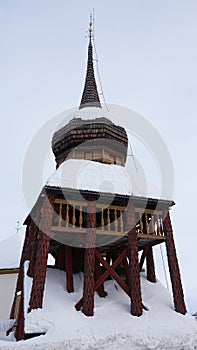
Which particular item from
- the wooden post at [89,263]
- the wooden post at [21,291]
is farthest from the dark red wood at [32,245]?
the wooden post at [89,263]

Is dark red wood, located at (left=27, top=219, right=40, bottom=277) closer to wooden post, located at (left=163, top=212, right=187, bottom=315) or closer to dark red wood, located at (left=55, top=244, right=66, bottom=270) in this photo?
dark red wood, located at (left=55, top=244, right=66, bottom=270)

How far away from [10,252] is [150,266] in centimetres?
1379

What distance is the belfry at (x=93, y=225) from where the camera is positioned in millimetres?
11164

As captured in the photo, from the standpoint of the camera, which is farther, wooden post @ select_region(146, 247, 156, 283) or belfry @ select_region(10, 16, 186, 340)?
wooden post @ select_region(146, 247, 156, 283)

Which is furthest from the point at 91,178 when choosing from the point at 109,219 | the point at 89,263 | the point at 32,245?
the point at 32,245

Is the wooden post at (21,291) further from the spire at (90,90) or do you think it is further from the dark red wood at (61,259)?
the spire at (90,90)

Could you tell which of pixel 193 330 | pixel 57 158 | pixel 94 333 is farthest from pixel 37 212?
pixel 193 330

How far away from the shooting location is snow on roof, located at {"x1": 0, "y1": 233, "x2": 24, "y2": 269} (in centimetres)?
2252

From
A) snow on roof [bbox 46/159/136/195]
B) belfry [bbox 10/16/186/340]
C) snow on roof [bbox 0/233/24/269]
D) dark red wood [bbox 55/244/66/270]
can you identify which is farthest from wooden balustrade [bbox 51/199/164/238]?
snow on roof [bbox 0/233/24/269]

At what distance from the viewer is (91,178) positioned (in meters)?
12.9

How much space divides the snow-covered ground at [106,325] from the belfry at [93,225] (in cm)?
34

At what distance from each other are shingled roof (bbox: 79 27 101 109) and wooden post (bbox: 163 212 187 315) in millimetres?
8415

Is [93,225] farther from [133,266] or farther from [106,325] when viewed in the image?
[106,325]

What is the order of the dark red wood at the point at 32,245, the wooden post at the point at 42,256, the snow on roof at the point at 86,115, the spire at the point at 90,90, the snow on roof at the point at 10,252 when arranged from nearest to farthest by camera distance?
the wooden post at the point at 42,256 < the dark red wood at the point at 32,245 < the snow on roof at the point at 86,115 < the spire at the point at 90,90 < the snow on roof at the point at 10,252
